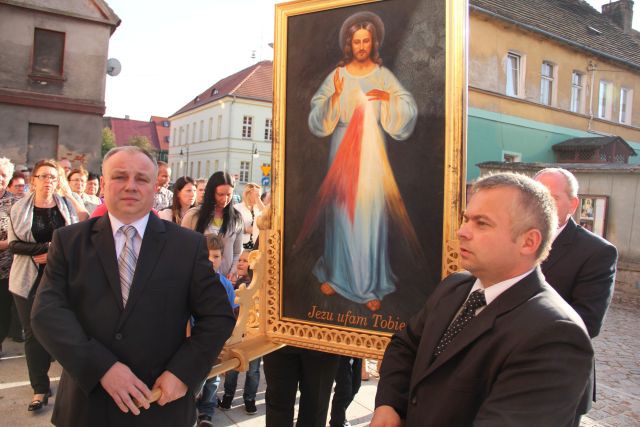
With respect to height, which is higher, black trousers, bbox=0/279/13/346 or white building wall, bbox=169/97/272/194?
white building wall, bbox=169/97/272/194

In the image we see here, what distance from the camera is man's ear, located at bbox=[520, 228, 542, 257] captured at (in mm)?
1741

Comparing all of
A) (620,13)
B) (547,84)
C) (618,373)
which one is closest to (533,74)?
(547,84)

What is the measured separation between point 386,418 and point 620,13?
30910mm

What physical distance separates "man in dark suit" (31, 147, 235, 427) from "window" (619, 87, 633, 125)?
2628 centimetres

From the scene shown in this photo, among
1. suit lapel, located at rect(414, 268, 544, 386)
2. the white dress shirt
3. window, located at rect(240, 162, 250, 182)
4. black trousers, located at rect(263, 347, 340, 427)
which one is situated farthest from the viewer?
window, located at rect(240, 162, 250, 182)

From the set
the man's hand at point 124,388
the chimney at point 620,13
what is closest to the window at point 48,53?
the man's hand at point 124,388

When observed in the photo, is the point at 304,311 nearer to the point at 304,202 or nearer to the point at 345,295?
the point at 345,295

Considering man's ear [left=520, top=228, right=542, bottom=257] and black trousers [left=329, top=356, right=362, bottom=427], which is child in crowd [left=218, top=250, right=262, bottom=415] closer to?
black trousers [left=329, top=356, right=362, bottom=427]

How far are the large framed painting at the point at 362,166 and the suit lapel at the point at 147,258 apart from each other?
2.95ft

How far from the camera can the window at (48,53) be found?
56.4 feet

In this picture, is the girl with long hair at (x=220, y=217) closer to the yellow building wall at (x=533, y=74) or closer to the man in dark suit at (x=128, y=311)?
the man in dark suit at (x=128, y=311)

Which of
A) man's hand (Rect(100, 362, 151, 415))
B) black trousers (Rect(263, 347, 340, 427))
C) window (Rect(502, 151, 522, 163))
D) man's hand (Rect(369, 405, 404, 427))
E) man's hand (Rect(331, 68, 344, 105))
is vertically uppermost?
window (Rect(502, 151, 522, 163))

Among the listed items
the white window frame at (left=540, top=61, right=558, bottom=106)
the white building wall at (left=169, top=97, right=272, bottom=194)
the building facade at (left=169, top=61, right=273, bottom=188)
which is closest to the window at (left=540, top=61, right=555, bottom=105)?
the white window frame at (left=540, top=61, right=558, bottom=106)

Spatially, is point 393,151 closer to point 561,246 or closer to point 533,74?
point 561,246
